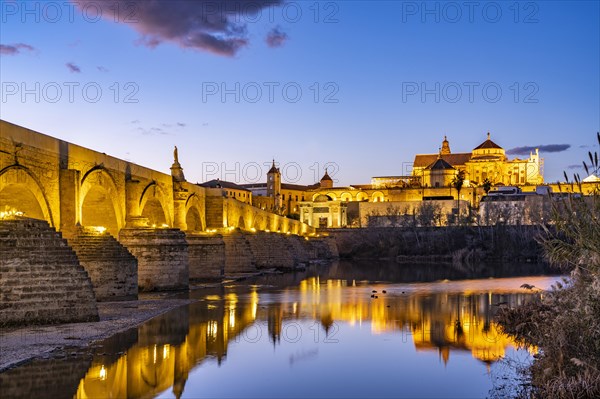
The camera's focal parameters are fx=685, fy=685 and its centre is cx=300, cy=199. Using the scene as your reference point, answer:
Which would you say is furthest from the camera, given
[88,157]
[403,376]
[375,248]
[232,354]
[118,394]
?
[375,248]

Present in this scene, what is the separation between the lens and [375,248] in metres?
Answer: 74.6

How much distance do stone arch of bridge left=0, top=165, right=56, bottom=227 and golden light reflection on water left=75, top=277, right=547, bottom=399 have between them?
5.23m

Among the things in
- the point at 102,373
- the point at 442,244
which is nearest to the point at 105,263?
the point at 102,373

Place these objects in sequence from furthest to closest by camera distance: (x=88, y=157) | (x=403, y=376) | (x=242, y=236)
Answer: (x=242, y=236)
(x=88, y=157)
(x=403, y=376)

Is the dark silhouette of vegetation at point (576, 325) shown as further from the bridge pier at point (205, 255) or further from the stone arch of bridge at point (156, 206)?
the stone arch of bridge at point (156, 206)

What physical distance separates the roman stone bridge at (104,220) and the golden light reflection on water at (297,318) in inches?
112

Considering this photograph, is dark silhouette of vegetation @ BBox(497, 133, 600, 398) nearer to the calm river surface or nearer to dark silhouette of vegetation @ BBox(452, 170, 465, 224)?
the calm river surface

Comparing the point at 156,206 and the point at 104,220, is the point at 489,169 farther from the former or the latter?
the point at 104,220

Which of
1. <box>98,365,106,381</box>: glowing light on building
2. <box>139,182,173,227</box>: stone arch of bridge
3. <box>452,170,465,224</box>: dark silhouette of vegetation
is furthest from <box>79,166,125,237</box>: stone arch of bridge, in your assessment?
<box>452,170,465,224</box>: dark silhouette of vegetation

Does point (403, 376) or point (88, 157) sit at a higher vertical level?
point (88, 157)

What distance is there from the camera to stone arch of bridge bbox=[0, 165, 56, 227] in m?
17.6

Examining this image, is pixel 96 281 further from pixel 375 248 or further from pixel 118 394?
pixel 375 248

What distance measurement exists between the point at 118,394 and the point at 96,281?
11268 mm

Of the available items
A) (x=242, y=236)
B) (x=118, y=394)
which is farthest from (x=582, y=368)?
(x=242, y=236)
